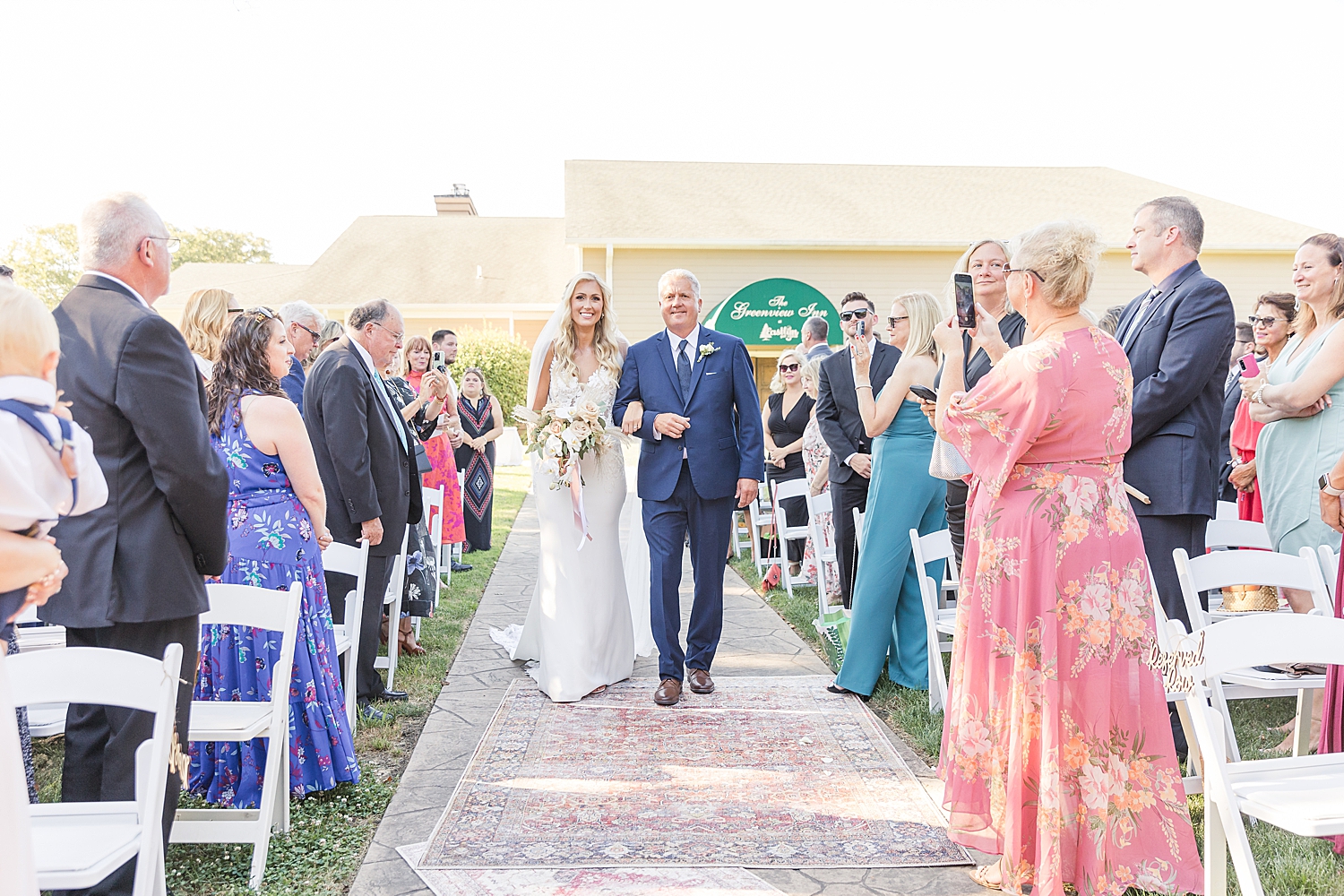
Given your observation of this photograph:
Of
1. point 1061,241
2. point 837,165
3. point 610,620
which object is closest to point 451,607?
point 610,620

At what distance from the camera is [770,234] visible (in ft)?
63.3

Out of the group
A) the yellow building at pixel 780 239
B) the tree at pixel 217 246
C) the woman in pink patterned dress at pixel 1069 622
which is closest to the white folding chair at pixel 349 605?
the woman in pink patterned dress at pixel 1069 622

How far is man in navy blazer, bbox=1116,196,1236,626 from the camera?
4039mm

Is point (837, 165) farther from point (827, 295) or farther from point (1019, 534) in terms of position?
point (1019, 534)

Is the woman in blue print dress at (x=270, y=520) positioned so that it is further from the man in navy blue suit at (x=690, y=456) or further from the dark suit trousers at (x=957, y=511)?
the dark suit trousers at (x=957, y=511)

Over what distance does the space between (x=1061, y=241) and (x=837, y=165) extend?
74.4ft

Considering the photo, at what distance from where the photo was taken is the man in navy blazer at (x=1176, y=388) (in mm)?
4039

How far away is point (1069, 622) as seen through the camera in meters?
3.17

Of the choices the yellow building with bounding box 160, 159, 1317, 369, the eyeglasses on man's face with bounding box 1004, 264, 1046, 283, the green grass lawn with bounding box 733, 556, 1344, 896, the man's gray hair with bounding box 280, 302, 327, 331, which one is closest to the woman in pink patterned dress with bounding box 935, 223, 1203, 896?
the eyeglasses on man's face with bounding box 1004, 264, 1046, 283

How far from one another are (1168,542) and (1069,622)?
4.37 feet

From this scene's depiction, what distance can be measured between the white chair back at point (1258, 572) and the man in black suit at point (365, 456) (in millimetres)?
4005

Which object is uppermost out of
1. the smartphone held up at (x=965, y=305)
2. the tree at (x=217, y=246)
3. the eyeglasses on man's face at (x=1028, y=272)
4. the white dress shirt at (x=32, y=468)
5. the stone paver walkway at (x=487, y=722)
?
the tree at (x=217, y=246)

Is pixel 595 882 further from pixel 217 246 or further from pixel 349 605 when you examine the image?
pixel 217 246

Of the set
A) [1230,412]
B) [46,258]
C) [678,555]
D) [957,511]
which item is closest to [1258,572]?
[957,511]
